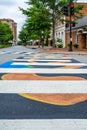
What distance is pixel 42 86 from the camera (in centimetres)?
929

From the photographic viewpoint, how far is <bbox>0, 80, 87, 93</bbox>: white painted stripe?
860 centimetres

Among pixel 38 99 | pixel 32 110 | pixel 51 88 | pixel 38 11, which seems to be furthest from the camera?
pixel 38 11

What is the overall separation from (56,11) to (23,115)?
1842 inches

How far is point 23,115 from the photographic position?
5969 millimetres
